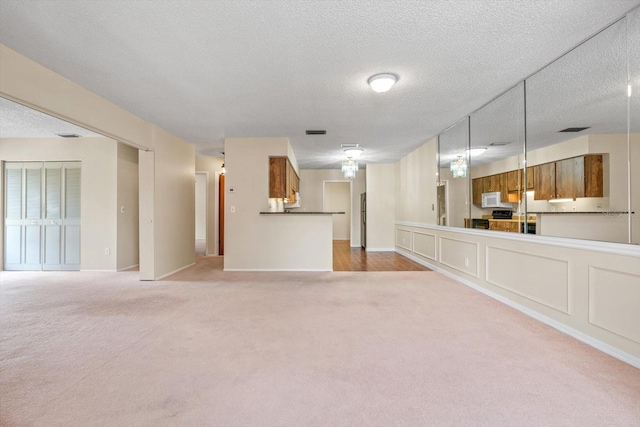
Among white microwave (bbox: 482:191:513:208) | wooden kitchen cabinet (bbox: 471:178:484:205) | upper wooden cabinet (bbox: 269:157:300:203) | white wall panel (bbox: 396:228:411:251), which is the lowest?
white wall panel (bbox: 396:228:411:251)

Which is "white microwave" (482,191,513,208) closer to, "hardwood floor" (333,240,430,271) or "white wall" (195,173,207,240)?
"hardwood floor" (333,240,430,271)

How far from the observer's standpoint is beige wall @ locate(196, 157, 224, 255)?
7973mm

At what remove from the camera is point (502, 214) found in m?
3.90

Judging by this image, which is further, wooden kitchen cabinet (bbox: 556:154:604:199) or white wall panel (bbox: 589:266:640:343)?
wooden kitchen cabinet (bbox: 556:154:604:199)

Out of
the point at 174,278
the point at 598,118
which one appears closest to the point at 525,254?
the point at 598,118

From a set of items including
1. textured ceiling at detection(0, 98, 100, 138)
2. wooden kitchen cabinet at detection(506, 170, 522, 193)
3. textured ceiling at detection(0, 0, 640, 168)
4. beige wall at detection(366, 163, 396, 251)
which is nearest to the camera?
textured ceiling at detection(0, 0, 640, 168)

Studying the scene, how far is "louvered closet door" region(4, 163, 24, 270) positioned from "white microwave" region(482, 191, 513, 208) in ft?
27.3

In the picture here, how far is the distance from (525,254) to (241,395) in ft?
10.6

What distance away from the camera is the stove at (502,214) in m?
3.69

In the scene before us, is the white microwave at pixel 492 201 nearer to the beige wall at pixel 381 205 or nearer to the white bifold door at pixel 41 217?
the beige wall at pixel 381 205

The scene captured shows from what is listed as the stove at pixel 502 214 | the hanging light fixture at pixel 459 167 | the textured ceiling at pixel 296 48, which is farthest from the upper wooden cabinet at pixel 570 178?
the hanging light fixture at pixel 459 167

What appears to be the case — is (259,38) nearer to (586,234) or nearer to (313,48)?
(313,48)

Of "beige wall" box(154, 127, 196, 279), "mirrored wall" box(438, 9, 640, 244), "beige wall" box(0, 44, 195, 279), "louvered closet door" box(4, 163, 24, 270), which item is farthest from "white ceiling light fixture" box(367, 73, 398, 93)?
"louvered closet door" box(4, 163, 24, 270)

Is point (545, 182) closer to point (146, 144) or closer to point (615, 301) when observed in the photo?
point (615, 301)
